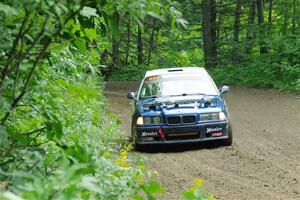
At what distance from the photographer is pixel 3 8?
2684mm

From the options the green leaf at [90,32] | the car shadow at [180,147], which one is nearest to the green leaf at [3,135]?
the green leaf at [90,32]

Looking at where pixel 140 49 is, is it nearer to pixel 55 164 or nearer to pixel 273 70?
pixel 273 70

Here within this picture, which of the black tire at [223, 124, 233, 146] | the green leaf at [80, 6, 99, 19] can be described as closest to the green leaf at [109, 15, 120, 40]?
the green leaf at [80, 6, 99, 19]

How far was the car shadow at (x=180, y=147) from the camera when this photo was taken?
12305mm

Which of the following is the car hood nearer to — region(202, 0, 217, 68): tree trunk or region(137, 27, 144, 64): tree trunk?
region(202, 0, 217, 68): tree trunk

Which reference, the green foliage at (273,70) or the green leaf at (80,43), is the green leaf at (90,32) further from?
the green foliage at (273,70)

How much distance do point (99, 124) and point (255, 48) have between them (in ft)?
68.5

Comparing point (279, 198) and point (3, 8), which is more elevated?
point (3, 8)

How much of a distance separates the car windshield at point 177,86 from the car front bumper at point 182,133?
101cm

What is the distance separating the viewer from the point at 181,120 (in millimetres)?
12031

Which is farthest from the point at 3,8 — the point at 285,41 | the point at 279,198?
the point at 285,41

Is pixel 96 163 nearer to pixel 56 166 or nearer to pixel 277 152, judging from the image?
pixel 56 166

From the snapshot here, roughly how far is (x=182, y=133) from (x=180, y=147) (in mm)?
559

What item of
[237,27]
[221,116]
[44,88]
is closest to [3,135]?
[44,88]
